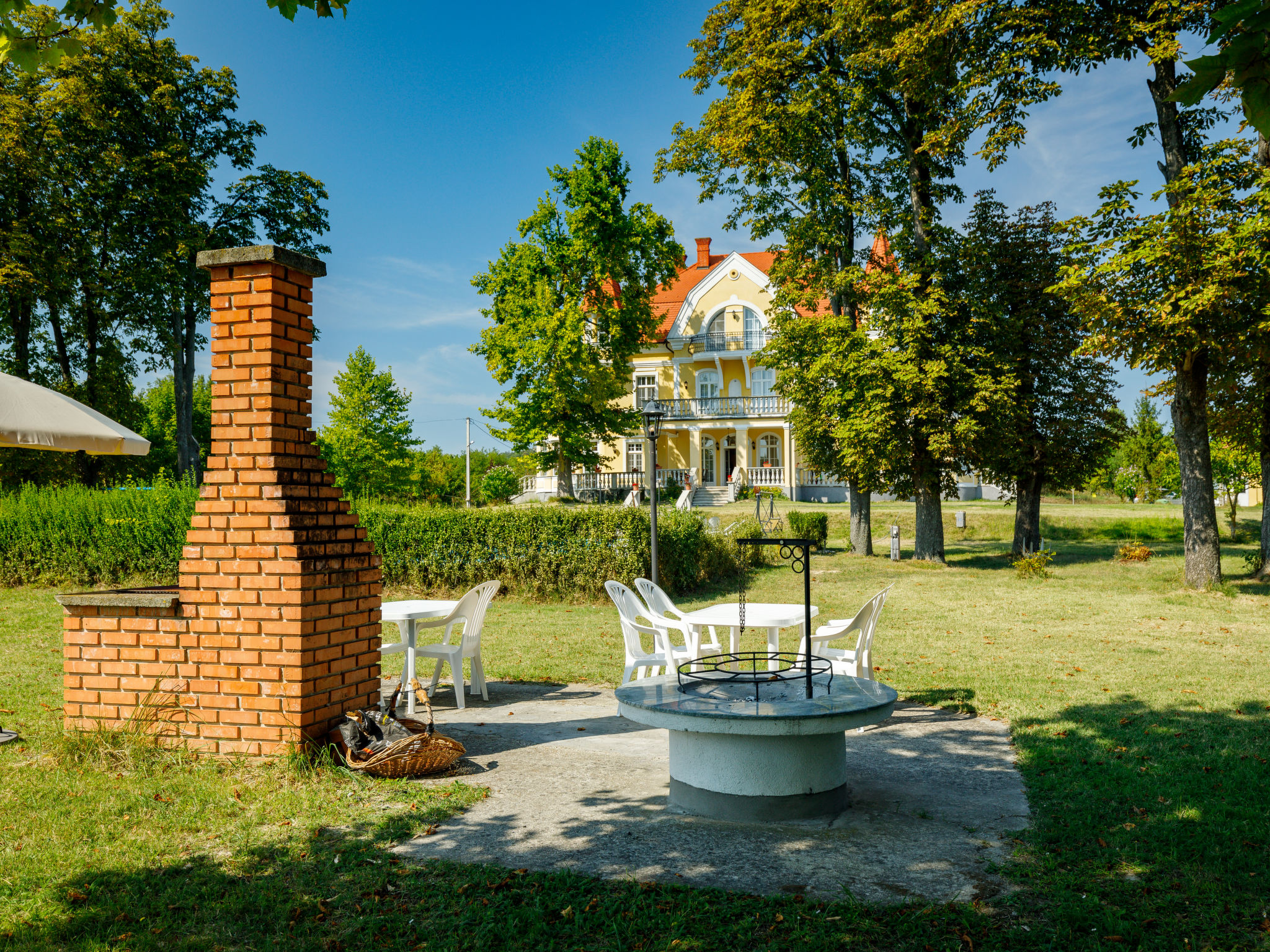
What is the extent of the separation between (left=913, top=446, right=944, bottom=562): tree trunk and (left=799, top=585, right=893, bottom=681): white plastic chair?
13.5m

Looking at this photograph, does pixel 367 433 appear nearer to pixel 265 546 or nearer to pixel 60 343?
pixel 60 343

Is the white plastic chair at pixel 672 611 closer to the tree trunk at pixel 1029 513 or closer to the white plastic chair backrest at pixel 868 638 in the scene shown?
the white plastic chair backrest at pixel 868 638

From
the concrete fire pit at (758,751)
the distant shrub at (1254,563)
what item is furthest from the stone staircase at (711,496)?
the concrete fire pit at (758,751)

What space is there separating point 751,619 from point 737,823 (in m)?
2.80

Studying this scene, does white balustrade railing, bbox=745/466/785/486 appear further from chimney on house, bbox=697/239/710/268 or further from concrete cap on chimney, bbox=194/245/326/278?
Result: concrete cap on chimney, bbox=194/245/326/278

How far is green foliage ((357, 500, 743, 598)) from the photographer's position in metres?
13.7

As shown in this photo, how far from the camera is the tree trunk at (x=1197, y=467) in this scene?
13.9 metres

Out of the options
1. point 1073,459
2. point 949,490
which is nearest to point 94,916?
point 949,490

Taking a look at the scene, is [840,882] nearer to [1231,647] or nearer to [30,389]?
[30,389]

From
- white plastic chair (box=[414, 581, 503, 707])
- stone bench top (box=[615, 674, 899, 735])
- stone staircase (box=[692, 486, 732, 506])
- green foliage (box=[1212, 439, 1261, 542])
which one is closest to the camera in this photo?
stone bench top (box=[615, 674, 899, 735])

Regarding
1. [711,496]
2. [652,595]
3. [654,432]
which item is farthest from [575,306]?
[652,595]

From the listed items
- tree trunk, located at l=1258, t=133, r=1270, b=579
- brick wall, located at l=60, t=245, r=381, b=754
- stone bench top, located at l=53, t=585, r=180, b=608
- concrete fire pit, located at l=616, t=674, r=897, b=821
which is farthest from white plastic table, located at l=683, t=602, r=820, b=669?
tree trunk, located at l=1258, t=133, r=1270, b=579

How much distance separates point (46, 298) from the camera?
2434 centimetres

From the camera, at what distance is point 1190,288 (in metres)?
12.1
